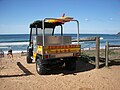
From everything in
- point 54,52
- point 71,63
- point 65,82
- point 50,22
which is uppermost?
point 50,22

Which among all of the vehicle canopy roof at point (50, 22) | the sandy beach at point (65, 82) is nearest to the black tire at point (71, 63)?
the sandy beach at point (65, 82)

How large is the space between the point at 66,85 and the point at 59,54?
1.87m

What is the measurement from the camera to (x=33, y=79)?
7.04 meters

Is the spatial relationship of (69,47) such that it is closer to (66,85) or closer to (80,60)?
(66,85)

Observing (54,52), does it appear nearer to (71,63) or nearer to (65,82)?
(71,63)

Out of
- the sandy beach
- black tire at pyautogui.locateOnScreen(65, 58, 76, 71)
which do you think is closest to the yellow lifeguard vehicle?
black tire at pyautogui.locateOnScreen(65, 58, 76, 71)

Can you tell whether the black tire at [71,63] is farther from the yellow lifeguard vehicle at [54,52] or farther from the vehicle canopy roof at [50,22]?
the vehicle canopy roof at [50,22]

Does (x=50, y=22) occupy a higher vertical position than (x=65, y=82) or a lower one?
higher

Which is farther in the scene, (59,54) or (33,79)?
(59,54)

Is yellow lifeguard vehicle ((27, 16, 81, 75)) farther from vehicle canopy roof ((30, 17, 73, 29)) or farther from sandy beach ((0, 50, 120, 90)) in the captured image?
sandy beach ((0, 50, 120, 90))

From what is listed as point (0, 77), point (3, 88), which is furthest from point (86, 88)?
point (0, 77)

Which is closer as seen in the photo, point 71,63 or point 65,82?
point 65,82

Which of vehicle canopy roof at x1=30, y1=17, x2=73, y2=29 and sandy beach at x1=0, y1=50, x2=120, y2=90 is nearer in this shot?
sandy beach at x1=0, y1=50, x2=120, y2=90

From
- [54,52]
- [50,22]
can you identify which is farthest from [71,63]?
[50,22]
